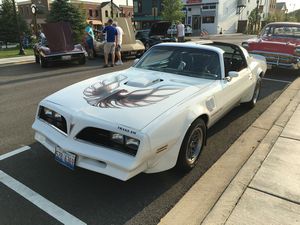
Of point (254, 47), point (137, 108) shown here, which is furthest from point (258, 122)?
point (254, 47)

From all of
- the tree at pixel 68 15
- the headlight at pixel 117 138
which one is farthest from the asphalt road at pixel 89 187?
the tree at pixel 68 15

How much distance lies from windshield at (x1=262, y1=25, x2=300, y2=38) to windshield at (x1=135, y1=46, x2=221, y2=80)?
7827 millimetres

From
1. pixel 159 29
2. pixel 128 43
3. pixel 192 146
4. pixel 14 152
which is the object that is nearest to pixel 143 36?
pixel 159 29

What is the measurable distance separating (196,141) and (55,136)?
5.61ft

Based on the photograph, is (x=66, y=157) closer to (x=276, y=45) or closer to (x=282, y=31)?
(x=276, y=45)

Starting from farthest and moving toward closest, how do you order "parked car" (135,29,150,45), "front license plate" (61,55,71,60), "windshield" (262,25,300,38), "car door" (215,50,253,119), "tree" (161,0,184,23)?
"tree" (161,0,184,23) → "parked car" (135,29,150,45) → "front license plate" (61,55,71,60) → "windshield" (262,25,300,38) → "car door" (215,50,253,119)

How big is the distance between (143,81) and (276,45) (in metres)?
7.40

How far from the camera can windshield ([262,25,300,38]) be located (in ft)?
35.1

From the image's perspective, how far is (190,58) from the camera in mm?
4555

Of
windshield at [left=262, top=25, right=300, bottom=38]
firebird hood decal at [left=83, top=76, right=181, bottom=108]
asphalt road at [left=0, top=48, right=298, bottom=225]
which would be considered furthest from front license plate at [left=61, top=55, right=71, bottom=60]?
firebird hood decal at [left=83, top=76, right=181, bottom=108]

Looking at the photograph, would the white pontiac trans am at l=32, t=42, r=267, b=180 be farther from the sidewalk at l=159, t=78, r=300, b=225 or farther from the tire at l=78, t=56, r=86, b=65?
the tire at l=78, t=56, r=86, b=65

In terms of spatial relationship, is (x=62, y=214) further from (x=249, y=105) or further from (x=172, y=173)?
(x=249, y=105)

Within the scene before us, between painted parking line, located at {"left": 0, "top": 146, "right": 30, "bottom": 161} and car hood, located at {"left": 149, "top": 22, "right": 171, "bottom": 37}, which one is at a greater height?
car hood, located at {"left": 149, "top": 22, "right": 171, "bottom": 37}

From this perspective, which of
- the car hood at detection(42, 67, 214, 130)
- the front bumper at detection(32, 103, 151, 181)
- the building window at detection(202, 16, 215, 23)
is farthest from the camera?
the building window at detection(202, 16, 215, 23)
